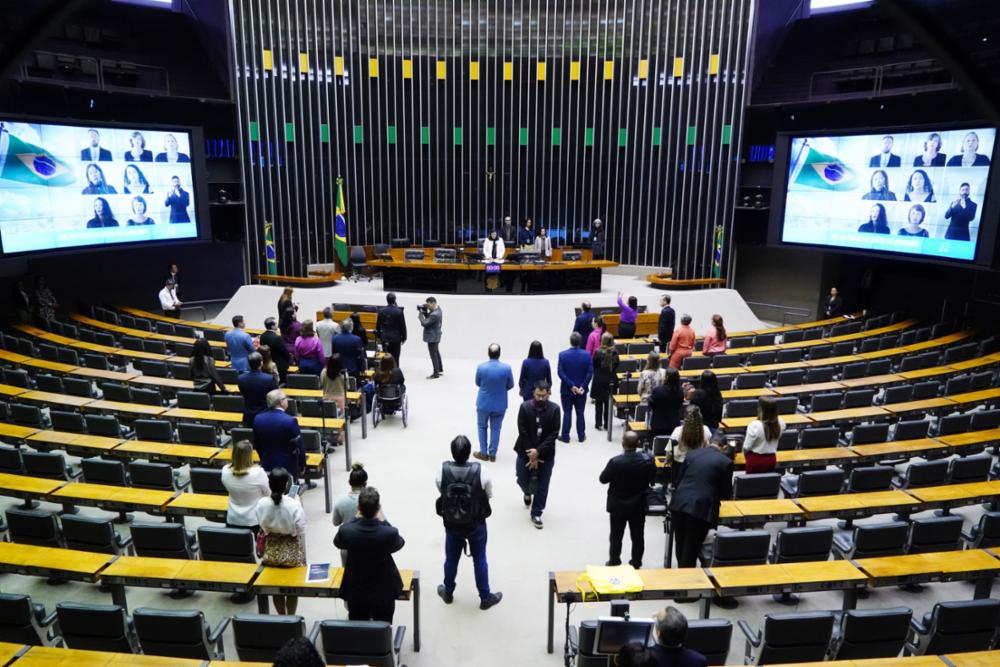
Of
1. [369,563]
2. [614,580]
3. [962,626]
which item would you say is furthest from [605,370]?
[369,563]

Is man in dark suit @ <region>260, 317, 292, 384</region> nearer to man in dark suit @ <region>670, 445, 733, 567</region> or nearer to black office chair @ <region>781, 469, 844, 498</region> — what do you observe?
man in dark suit @ <region>670, 445, 733, 567</region>

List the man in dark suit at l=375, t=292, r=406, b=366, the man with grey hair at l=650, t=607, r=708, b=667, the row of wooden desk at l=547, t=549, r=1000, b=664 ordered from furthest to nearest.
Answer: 1. the man in dark suit at l=375, t=292, r=406, b=366
2. the row of wooden desk at l=547, t=549, r=1000, b=664
3. the man with grey hair at l=650, t=607, r=708, b=667

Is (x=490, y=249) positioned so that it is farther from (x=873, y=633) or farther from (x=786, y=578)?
(x=873, y=633)

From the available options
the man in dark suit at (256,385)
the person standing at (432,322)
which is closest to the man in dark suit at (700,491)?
the man in dark suit at (256,385)

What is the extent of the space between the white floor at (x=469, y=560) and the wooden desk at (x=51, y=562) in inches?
31.3

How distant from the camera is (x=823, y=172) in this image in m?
13.9

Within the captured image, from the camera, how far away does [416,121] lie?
18.9m

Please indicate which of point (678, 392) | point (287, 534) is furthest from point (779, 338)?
point (287, 534)

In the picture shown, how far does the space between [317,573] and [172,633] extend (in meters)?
0.87

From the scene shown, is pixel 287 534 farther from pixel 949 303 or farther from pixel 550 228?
pixel 550 228

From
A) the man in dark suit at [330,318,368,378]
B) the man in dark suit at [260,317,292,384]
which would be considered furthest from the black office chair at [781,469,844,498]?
the man in dark suit at [260,317,292,384]

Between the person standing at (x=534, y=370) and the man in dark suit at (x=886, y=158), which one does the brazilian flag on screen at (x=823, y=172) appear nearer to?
the man in dark suit at (x=886, y=158)

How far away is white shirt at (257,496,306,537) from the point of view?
444 cm

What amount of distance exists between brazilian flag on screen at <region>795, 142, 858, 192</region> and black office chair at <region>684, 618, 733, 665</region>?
11.9 m
